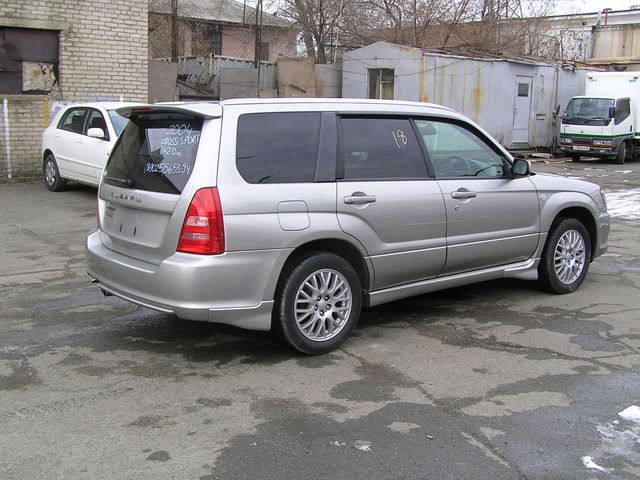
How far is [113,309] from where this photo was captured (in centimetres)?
585

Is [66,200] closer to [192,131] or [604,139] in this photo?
[192,131]

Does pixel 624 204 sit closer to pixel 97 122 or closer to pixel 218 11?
pixel 97 122

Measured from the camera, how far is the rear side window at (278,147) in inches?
175

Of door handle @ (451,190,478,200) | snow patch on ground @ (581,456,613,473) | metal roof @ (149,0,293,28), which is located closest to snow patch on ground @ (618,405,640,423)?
snow patch on ground @ (581,456,613,473)

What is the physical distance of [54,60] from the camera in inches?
531

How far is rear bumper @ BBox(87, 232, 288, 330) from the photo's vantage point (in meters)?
4.22

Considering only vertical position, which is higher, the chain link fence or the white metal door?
the chain link fence

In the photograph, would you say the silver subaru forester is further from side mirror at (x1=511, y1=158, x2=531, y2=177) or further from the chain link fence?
the chain link fence

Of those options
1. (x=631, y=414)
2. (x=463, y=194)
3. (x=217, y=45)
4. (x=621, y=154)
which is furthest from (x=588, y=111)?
(x=217, y=45)

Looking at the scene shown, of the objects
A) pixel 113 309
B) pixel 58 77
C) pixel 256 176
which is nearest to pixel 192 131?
pixel 256 176

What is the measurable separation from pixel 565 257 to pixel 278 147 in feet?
10.7

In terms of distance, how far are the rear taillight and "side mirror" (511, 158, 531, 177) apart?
2835 mm

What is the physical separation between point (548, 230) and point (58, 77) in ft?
35.6

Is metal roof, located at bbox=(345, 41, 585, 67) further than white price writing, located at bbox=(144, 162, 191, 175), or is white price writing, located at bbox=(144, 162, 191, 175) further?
metal roof, located at bbox=(345, 41, 585, 67)
